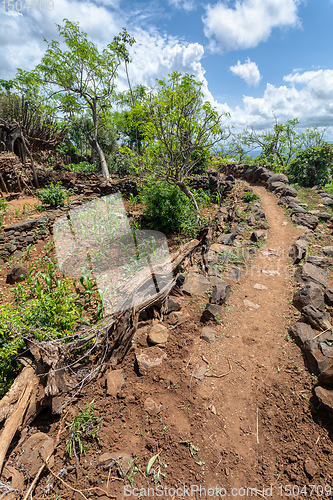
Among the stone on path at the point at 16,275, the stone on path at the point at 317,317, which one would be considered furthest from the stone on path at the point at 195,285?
the stone on path at the point at 16,275

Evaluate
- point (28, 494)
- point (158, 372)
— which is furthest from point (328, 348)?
point (28, 494)

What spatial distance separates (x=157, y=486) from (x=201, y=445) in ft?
1.75

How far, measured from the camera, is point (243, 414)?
259 cm

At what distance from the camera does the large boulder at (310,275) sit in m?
4.66

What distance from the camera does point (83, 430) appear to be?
2332mm

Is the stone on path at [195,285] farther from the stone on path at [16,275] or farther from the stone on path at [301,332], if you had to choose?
the stone on path at [16,275]

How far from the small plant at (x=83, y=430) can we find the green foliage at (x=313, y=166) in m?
16.7

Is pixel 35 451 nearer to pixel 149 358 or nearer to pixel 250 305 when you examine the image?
pixel 149 358

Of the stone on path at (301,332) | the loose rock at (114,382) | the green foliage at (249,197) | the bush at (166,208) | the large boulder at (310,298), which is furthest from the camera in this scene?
the green foliage at (249,197)

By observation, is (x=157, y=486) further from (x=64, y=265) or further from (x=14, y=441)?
(x=64, y=265)

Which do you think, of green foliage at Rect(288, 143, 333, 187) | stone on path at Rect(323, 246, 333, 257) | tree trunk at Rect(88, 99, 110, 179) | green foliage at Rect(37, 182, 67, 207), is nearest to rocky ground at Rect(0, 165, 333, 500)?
stone on path at Rect(323, 246, 333, 257)

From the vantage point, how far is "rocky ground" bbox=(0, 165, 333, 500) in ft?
6.66

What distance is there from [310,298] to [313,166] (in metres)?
13.8

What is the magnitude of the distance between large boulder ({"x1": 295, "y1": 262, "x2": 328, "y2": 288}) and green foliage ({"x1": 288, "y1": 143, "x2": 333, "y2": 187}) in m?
12.0
